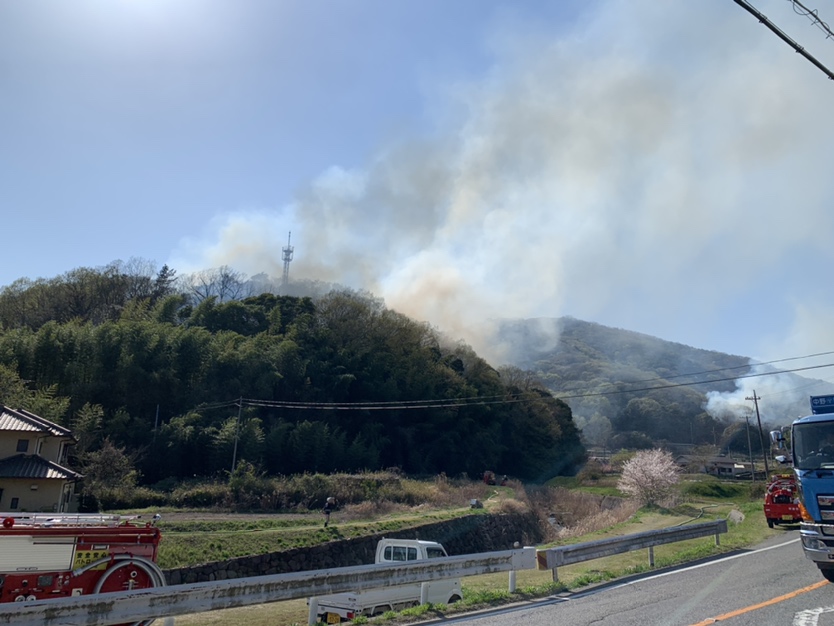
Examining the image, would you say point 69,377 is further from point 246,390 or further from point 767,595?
point 767,595

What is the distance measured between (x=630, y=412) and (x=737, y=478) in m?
83.4

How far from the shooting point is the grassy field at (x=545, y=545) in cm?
1032

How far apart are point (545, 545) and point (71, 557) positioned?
76.9ft

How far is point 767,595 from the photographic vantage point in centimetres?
891

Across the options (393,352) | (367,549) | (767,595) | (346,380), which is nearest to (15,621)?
(767,595)

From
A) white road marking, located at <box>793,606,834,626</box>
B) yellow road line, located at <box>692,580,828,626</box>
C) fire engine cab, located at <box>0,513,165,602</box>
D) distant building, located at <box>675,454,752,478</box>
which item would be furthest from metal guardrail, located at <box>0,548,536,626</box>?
distant building, located at <box>675,454,752,478</box>

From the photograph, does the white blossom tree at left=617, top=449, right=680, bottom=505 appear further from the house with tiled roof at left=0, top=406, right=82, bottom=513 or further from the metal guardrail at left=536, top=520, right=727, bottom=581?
the house with tiled roof at left=0, top=406, right=82, bottom=513

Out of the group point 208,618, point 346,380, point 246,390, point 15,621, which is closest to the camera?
point 15,621

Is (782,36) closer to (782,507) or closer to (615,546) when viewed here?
(615,546)

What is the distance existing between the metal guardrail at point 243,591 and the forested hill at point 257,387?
31.5 metres

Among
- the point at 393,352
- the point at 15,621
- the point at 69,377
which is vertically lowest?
the point at 15,621

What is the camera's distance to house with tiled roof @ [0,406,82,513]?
2719 centimetres

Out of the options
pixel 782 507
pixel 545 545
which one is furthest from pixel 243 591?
pixel 545 545

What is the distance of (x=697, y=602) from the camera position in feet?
28.0
